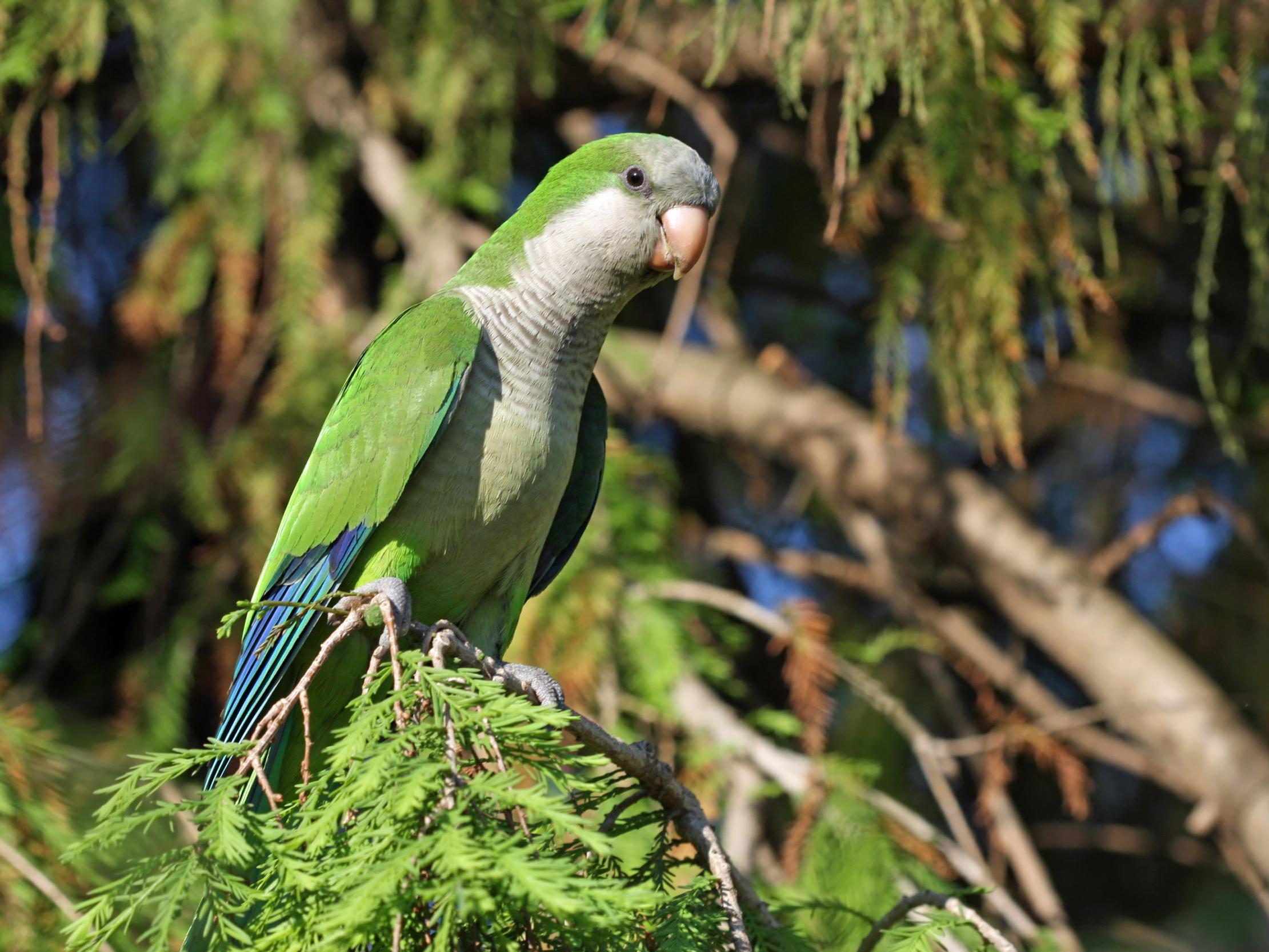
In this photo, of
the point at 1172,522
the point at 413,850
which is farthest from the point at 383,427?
the point at 1172,522

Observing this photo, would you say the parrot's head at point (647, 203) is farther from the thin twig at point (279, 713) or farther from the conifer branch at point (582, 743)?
the thin twig at point (279, 713)

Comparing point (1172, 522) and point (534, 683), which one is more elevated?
point (534, 683)

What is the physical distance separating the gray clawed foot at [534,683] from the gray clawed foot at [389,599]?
0.23 meters

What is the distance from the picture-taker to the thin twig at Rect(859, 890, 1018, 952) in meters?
1.89

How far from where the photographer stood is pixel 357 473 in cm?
267

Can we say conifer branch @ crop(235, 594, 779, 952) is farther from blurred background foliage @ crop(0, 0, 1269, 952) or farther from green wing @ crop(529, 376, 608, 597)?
green wing @ crop(529, 376, 608, 597)

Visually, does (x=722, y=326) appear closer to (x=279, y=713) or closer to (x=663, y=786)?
(x=663, y=786)

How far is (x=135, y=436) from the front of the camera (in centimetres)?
441

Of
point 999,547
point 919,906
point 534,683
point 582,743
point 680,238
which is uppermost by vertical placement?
point 680,238

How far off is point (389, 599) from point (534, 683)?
0.43 m

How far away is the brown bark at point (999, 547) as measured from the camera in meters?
3.73

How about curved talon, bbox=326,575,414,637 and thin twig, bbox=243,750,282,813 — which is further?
curved talon, bbox=326,575,414,637

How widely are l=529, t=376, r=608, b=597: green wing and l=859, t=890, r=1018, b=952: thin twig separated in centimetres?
146

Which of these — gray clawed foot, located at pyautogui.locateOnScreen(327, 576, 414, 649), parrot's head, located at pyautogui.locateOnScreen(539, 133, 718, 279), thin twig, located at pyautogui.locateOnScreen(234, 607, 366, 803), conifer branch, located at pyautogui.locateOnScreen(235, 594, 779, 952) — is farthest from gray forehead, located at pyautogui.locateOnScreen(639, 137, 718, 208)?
thin twig, located at pyautogui.locateOnScreen(234, 607, 366, 803)
